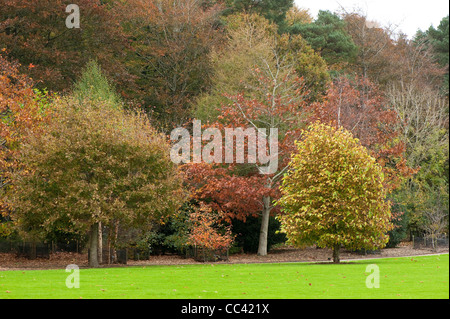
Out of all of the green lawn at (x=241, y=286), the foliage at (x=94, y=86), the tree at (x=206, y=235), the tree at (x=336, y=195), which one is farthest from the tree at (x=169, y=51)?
the green lawn at (x=241, y=286)

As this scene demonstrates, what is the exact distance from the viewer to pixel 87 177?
86.0 ft

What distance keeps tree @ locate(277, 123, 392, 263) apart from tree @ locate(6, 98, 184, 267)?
5832 millimetres

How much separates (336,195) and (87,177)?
11.1 metres

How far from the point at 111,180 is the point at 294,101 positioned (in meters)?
15.1

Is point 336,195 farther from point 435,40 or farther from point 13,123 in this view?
point 435,40

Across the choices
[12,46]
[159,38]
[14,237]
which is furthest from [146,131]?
[159,38]

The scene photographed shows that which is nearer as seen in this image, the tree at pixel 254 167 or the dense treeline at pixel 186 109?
the dense treeline at pixel 186 109

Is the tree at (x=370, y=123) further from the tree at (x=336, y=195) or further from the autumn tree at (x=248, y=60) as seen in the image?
the tree at (x=336, y=195)

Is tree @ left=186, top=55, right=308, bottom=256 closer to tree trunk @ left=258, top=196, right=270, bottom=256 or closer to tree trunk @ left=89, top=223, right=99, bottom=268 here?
tree trunk @ left=258, top=196, right=270, bottom=256

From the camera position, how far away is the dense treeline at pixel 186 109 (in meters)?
25.6

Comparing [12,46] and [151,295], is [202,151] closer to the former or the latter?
[12,46]

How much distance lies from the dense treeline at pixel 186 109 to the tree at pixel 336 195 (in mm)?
1721

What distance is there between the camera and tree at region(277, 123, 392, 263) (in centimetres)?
2541

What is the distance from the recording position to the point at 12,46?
3891cm
